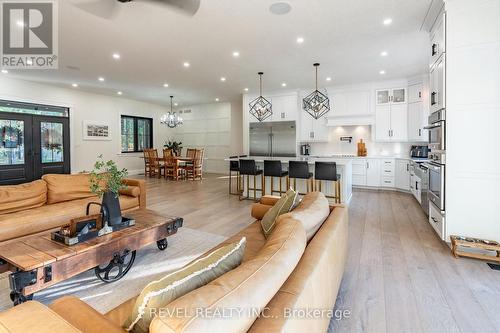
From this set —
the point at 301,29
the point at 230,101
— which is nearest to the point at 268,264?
the point at 301,29

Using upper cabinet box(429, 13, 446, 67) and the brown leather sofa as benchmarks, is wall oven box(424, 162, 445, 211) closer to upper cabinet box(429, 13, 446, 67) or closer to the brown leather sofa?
upper cabinet box(429, 13, 446, 67)

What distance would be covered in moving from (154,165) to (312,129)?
5.87m

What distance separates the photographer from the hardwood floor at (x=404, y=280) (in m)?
1.81

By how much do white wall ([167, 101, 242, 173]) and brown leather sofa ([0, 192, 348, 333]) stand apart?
31.1ft

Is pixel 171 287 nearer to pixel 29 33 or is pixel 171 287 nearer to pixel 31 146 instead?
pixel 29 33

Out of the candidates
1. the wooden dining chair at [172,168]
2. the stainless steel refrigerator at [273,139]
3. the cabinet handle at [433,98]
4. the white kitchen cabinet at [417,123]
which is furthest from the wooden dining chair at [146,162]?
the cabinet handle at [433,98]

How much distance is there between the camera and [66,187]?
352 cm

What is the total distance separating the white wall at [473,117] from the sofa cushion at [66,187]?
4830 mm

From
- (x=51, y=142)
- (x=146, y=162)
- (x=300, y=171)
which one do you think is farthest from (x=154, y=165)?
(x=300, y=171)

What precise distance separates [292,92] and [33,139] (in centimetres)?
782

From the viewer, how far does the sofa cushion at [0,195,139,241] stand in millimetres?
2594

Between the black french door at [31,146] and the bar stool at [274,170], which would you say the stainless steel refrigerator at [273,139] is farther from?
the black french door at [31,146]

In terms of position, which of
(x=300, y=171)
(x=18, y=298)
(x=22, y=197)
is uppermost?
(x=300, y=171)

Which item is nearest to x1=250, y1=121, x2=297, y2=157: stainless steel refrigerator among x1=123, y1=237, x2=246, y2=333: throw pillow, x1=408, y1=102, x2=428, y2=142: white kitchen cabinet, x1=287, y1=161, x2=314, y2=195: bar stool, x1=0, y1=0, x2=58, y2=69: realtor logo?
x1=287, y1=161, x2=314, y2=195: bar stool
